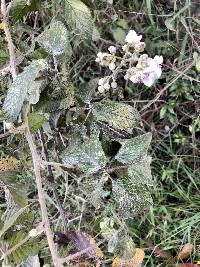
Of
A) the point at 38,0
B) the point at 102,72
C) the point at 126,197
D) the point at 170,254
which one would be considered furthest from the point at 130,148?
the point at 102,72

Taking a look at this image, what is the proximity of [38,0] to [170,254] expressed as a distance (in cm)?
97

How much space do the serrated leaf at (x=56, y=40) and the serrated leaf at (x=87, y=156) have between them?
0.54 ft

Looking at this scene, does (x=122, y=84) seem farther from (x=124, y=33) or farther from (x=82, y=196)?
(x=82, y=196)

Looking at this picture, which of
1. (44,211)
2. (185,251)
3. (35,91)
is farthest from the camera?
(185,251)

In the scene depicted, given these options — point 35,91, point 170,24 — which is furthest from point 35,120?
point 170,24

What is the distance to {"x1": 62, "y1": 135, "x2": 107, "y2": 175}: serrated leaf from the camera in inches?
36.4

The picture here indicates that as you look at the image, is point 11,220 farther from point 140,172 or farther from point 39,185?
point 140,172

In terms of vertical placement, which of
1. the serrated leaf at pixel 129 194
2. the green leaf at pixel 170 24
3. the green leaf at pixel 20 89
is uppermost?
the green leaf at pixel 20 89

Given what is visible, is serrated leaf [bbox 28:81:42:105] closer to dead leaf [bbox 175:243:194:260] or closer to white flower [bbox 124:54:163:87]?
white flower [bbox 124:54:163:87]

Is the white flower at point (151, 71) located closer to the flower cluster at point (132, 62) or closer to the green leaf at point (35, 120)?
the flower cluster at point (132, 62)

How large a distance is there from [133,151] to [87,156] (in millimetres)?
79

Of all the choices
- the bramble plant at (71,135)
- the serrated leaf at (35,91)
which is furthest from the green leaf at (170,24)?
the serrated leaf at (35,91)

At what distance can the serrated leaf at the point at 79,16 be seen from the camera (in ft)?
3.44

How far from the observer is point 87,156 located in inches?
36.9
